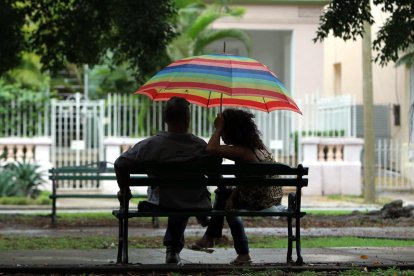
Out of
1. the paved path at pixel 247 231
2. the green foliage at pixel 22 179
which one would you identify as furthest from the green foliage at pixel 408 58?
the paved path at pixel 247 231

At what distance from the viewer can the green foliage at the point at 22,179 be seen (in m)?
22.5

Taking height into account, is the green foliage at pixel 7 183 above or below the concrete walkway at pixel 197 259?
above

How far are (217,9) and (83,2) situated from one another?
10.6 metres

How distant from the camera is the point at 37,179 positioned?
22719mm

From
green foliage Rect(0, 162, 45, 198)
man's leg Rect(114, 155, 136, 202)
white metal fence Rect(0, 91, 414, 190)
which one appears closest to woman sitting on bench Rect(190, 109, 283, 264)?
man's leg Rect(114, 155, 136, 202)

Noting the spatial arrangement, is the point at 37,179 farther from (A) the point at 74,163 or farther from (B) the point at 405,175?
(B) the point at 405,175

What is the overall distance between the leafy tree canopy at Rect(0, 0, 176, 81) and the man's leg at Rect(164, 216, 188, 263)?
6533mm

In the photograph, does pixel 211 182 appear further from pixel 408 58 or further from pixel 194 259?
pixel 408 58

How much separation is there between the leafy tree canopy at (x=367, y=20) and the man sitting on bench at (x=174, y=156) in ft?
14.7

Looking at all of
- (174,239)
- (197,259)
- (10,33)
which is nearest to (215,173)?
(174,239)

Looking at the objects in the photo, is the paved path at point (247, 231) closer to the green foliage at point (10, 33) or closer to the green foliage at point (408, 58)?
the green foliage at point (10, 33)

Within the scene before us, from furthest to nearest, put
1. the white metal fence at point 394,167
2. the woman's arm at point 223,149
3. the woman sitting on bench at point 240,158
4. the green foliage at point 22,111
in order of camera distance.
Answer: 1. the white metal fence at point 394,167
2. the green foliage at point 22,111
3. the woman sitting on bench at point 240,158
4. the woman's arm at point 223,149

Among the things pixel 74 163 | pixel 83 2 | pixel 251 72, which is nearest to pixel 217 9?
pixel 74 163

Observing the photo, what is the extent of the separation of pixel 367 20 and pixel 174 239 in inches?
222
